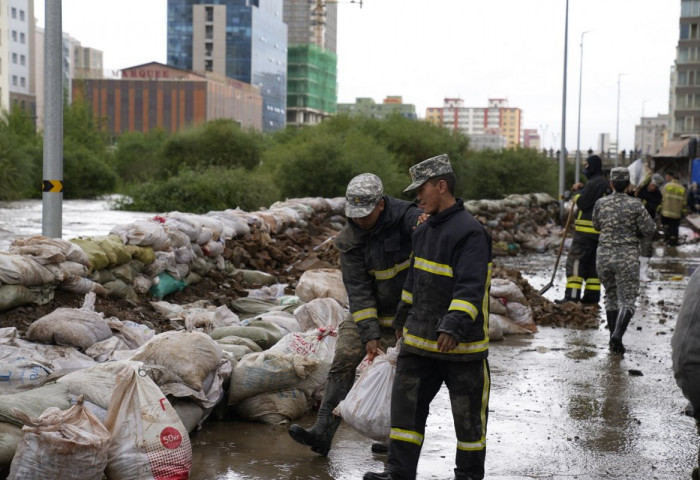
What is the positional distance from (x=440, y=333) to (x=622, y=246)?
5.02 m

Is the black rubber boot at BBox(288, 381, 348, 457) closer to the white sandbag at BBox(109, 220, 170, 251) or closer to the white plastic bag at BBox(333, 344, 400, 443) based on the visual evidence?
the white plastic bag at BBox(333, 344, 400, 443)

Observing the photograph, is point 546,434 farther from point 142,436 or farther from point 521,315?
point 521,315

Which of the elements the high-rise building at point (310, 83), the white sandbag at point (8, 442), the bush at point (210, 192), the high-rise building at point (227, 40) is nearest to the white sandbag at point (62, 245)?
the white sandbag at point (8, 442)

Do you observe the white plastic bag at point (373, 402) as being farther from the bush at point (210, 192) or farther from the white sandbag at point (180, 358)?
the bush at point (210, 192)

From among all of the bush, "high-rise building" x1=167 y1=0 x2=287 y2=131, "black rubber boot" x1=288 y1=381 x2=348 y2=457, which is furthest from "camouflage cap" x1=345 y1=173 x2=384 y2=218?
"high-rise building" x1=167 y1=0 x2=287 y2=131

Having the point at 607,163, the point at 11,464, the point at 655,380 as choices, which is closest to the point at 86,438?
the point at 11,464

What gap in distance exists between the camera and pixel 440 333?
4.09 metres

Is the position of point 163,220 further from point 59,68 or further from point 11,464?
point 11,464

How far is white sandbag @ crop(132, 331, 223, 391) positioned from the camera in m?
5.42

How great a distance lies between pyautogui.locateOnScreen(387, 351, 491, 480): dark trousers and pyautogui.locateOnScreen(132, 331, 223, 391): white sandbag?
5.18ft

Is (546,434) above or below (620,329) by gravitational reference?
below

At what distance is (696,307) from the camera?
2766 millimetres

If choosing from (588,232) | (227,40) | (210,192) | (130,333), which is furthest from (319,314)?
(227,40)

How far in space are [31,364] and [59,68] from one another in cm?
456
